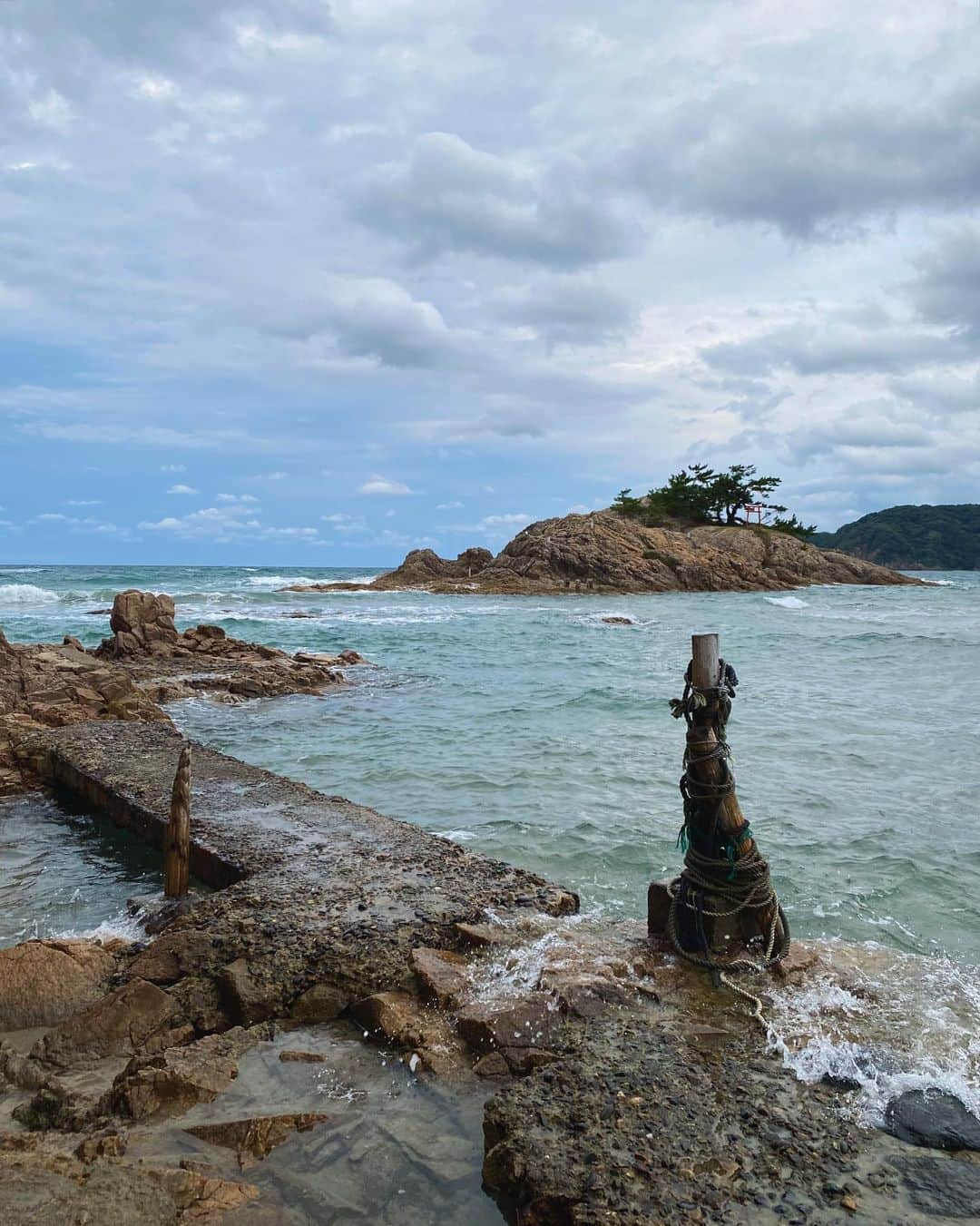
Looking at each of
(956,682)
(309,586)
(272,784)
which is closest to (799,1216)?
(272,784)

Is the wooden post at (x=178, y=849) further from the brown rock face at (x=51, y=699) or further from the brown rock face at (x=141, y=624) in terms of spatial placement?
the brown rock face at (x=141, y=624)

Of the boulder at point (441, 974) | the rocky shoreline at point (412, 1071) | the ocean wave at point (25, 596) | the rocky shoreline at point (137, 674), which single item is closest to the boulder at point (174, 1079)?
the rocky shoreline at point (412, 1071)

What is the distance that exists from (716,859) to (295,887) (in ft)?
9.78

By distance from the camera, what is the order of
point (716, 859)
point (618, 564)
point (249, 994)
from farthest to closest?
point (618, 564) → point (716, 859) → point (249, 994)

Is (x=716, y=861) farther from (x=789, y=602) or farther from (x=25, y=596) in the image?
(x=25, y=596)

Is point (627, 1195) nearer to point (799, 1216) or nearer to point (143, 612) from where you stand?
point (799, 1216)

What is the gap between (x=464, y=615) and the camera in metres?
37.7

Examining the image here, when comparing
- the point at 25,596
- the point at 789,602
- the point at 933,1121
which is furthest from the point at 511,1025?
the point at 25,596

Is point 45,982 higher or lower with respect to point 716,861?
lower

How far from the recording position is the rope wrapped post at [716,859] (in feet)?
17.1

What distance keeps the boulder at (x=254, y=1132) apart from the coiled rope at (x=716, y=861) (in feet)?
8.36

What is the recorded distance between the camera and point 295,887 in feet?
20.2

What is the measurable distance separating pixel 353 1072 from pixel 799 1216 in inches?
83.4

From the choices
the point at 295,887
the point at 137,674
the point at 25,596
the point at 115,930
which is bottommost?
the point at 115,930
